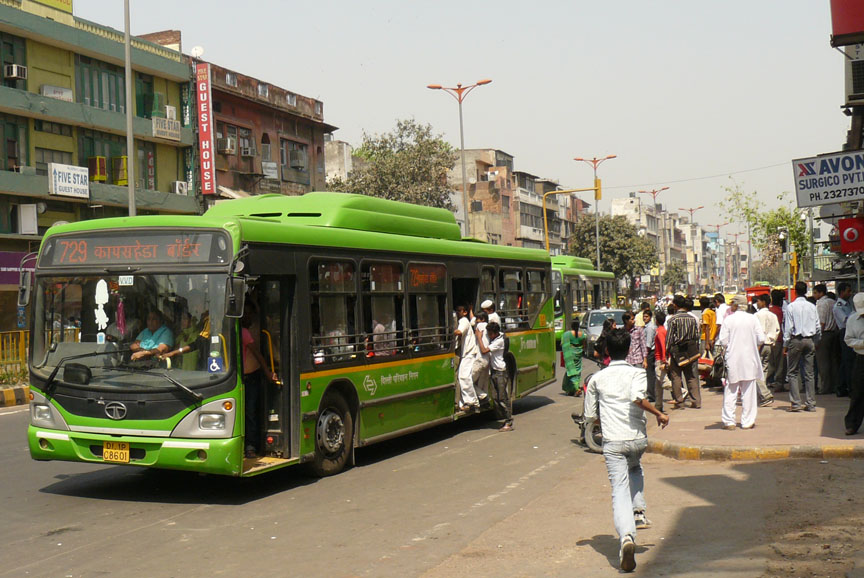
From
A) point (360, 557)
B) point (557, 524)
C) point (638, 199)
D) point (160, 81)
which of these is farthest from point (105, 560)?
point (638, 199)

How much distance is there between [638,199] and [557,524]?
146144 millimetres

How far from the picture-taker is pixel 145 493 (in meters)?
10.1

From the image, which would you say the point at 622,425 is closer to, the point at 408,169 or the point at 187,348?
the point at 187,348

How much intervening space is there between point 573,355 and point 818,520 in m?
10.6

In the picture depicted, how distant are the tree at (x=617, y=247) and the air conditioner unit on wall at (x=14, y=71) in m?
63.1

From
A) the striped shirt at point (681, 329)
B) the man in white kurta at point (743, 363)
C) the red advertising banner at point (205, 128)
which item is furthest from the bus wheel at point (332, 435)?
the red advertising banner at point (205, 128)

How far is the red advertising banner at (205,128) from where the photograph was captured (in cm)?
4088

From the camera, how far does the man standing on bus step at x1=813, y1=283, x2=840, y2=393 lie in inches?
651

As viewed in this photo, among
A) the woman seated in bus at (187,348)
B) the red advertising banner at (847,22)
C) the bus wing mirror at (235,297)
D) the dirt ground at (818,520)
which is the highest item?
the red advertising banner at (847,22)

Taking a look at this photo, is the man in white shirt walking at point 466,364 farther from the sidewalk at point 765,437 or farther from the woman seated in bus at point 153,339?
the woman seated in bus at point 153,339

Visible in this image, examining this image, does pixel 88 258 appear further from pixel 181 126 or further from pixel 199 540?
pixel 181 126

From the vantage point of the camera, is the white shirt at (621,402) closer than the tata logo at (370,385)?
Yes

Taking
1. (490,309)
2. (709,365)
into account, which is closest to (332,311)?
(490,309)

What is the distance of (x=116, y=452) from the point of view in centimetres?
952
